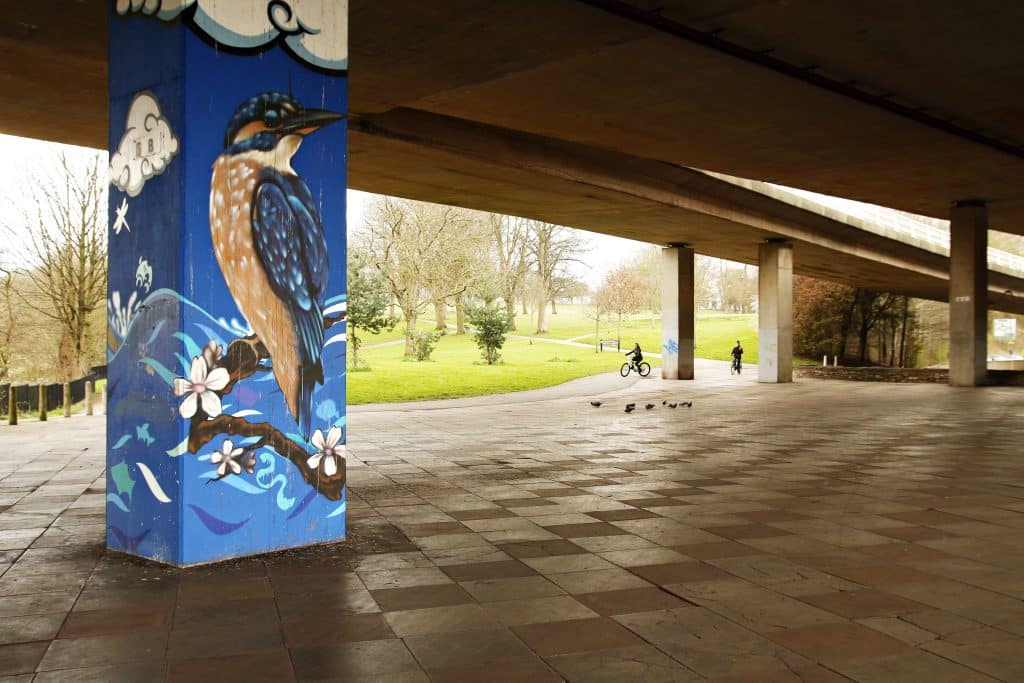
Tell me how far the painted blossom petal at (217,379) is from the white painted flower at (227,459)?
1.33ft

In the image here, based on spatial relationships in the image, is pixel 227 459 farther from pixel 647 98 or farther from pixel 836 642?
pixel 647 98

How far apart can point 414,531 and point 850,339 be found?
172ft

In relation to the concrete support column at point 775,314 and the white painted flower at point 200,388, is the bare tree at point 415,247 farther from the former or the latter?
the white painted flower at point 200,388

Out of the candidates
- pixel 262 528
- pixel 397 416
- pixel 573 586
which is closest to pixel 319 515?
pixel 262 528

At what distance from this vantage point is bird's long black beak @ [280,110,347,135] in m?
7.02

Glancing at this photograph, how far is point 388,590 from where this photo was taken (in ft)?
19.1

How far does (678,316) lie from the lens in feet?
121

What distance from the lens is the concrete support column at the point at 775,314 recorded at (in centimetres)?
3466

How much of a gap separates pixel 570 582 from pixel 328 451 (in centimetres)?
237

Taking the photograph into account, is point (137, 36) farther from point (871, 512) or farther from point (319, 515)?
point (871, 512)

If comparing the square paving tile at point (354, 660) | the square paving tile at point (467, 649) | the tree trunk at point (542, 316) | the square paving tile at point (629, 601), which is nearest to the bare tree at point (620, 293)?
the tree trunk at point (542, 316)

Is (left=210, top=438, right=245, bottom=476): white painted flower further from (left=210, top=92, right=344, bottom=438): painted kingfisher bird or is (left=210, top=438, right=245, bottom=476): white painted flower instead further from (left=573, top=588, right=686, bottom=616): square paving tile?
(left=573, top=588, right=686, bottom=616): square paving tile

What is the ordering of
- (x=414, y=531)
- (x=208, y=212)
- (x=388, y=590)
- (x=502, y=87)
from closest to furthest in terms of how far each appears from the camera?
(x=388, y=590)
(x=208, y=212)
(x=414, y=531)
(x=502, y=87)

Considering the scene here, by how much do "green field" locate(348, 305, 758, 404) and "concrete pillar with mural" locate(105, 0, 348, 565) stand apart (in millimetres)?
19678
